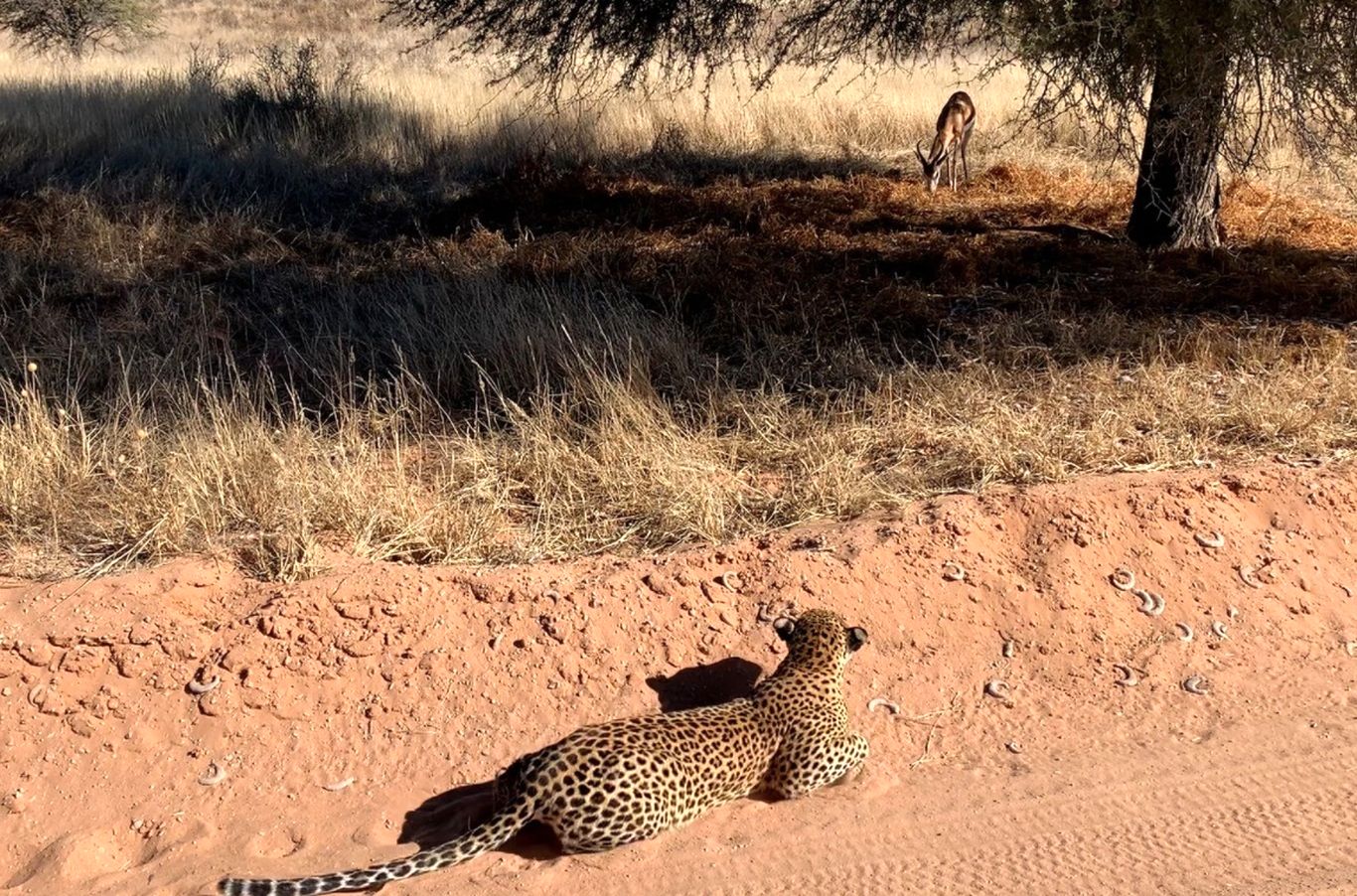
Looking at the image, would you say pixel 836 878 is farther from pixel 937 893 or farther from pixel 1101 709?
pixel 1101 709

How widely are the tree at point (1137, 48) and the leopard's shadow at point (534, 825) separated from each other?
4.23 meters

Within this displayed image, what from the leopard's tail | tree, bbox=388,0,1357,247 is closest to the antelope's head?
tree, bbox=388,0,1357,247

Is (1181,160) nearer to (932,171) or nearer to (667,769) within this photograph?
(932,171)

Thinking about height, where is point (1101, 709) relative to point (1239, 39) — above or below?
below

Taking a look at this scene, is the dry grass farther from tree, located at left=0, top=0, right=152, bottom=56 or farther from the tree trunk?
tree, located at left=0, top=0, right=152, bottom=56

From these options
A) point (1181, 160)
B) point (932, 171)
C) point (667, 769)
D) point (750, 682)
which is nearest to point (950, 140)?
point (932, 171)

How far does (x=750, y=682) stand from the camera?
5.04 metres

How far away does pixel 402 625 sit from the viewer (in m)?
4.90

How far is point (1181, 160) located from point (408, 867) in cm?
789

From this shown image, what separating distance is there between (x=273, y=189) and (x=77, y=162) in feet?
7.99

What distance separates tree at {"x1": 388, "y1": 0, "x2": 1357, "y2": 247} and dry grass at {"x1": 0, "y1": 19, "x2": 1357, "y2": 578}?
1108 millimetres

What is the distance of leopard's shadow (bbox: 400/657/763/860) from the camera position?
421 cm

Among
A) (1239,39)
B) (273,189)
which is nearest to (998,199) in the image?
(1239,39)

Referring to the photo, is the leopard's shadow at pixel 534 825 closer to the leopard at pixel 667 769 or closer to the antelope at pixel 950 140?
the leopard at pixel 667 769
